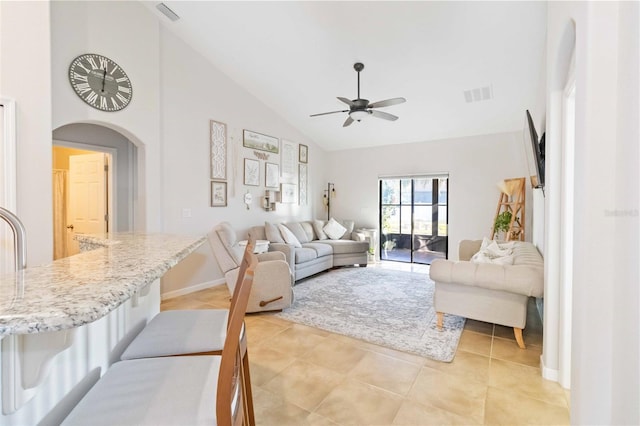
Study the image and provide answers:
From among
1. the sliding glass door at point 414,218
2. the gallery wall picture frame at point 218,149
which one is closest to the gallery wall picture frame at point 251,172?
the gallery wall picture frame at point 218,149

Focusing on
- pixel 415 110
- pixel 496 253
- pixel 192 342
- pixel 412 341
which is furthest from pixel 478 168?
pixel 192 342

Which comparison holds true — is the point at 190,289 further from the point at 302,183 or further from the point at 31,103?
the point at 302,183

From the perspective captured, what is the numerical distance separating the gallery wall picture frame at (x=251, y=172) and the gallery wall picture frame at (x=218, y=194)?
476 mm

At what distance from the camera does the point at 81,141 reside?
3762mm

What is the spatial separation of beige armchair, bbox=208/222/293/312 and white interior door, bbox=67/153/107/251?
6.82 ft

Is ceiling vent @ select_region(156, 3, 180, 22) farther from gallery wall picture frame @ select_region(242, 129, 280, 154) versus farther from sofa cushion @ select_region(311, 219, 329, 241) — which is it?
sofa cushion @ select_region(311, 219, 329, 241)

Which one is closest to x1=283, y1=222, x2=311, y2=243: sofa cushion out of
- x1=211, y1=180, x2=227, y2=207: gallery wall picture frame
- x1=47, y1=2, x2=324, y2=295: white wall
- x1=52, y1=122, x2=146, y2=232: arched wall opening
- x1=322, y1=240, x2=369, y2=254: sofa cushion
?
x1=322, y1=240, x2=369, y2=254: sofa cushion

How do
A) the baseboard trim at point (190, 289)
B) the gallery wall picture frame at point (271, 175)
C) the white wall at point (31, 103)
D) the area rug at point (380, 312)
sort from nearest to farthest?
1. the white wall at point (31, 103)
2. the area rug at point (380, 312)
3. the baseboard trim at point (190, 289)
4. the gallery wall picture frame at point (271, 175)

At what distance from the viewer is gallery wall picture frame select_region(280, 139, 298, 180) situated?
577cm

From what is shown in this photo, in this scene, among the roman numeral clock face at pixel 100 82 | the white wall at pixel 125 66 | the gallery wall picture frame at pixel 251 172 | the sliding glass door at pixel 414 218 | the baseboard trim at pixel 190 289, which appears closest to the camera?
the white wall at pixel 125 66

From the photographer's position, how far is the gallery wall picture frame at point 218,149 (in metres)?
4.37

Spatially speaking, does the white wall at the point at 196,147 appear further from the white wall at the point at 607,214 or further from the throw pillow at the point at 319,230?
the white wall at the point at 607,214

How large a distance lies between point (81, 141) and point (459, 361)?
481 centimetres

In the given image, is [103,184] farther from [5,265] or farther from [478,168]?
[478,168]
